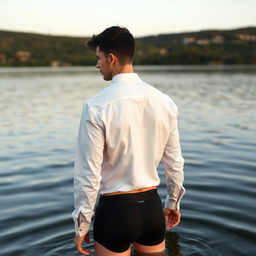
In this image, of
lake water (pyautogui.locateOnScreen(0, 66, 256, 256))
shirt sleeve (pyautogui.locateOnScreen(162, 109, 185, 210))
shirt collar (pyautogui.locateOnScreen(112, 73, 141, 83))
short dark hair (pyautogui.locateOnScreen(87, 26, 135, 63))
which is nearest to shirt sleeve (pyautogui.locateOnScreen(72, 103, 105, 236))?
shirt collar (pyautogui.locateOnScreen(112, 73, 141, 83))

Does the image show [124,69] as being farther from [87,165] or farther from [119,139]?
[87,165]

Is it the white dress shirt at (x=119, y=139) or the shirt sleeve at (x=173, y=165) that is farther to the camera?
the shirt sleeve at (x=173, y=165)

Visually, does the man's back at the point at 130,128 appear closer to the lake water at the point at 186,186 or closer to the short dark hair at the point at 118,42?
the short dark hair at the point at 118,42

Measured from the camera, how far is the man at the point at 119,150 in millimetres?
3168

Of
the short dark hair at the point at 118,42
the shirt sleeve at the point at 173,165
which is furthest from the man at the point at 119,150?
the shirt sleeve at the point at 173,165

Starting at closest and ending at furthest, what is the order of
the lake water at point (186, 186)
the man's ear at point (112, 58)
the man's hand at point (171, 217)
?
the man's ear at point (112, 58)
the man's hand at point (171, 217)
the lake water at point (186, 186)

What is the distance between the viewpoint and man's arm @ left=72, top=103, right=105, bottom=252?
3.16 m

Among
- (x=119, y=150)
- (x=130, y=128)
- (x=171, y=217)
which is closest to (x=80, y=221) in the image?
(x=119, y=150)

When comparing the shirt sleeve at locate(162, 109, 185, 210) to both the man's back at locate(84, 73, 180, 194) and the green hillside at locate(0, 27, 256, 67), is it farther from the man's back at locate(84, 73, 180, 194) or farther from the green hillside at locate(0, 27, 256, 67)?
the green hillside at locate(0, 27, 256, 67)

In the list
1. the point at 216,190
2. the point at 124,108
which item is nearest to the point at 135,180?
the point at 124,108

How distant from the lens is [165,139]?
3.46 metres

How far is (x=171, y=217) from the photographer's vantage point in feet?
13.2

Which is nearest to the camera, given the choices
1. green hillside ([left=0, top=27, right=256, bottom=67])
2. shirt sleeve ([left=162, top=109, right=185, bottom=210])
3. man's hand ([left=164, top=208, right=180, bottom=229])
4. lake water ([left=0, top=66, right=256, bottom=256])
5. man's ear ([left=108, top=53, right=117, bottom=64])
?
man's ear ([left=108, top=53, right=117, bottom=64])

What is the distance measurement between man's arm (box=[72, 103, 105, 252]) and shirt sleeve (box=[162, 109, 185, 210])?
69cm
